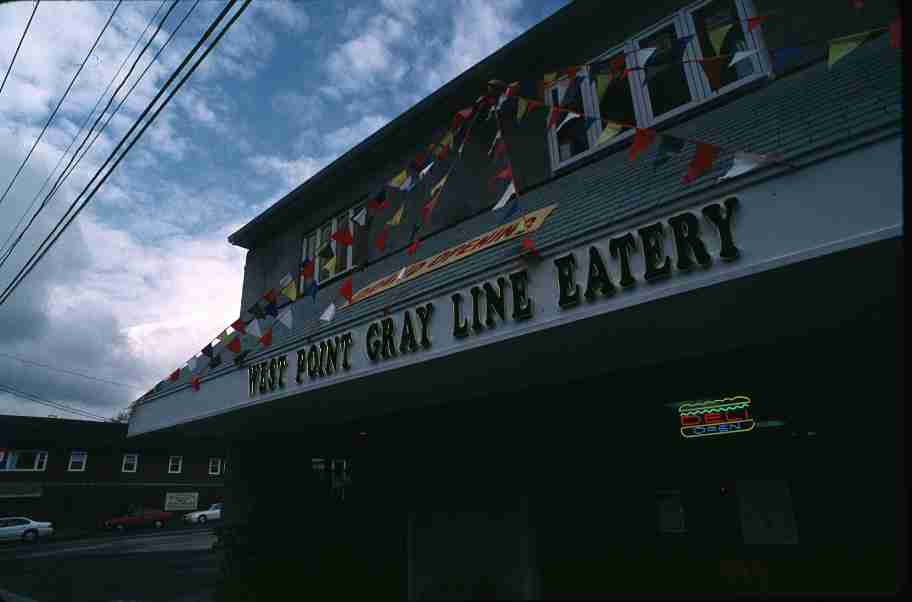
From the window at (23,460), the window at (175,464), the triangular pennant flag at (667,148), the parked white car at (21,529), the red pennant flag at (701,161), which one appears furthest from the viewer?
the window at (175,464)

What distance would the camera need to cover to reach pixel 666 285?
3934mm

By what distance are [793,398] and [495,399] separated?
3.63 meters

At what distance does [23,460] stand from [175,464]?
8.91 metres

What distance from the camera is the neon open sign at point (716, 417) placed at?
6.37m

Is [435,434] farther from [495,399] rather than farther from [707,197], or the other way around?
[707,197]

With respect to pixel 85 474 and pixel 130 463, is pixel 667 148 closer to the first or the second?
pixel 85 474

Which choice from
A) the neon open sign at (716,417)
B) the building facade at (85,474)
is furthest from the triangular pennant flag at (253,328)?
the building facade at (85,474)

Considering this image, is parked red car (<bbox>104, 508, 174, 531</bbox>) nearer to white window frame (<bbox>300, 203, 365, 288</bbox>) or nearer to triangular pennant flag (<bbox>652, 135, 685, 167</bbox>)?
white window frame (<bbox>300, 203, 365, 288</bbox>)

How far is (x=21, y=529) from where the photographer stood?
28438 millimetres

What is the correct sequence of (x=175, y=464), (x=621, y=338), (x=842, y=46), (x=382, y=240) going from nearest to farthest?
(x=842, y=46) → (x=621, y=338) → (x=382, y=240) → (x=175, y=464)

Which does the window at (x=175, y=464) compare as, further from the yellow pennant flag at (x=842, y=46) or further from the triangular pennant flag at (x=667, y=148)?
the yellow pennant flag at (x=842, y=46)

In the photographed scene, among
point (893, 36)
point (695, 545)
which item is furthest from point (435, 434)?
point (893, 36)

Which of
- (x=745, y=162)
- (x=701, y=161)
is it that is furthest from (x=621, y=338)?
(x=745, y=162)

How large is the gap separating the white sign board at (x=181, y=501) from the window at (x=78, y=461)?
18.9 ft
